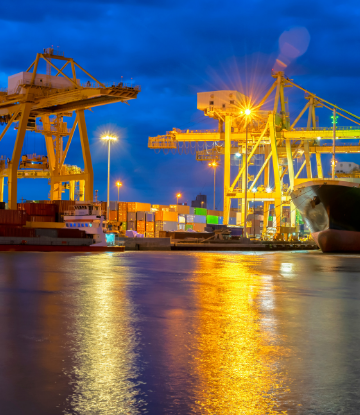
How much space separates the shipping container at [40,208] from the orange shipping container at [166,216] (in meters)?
21.0

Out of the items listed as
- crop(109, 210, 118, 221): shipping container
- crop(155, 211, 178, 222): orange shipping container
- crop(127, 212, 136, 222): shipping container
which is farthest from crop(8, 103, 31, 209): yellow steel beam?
crop(155, 211, 178, 222): orange shipping container

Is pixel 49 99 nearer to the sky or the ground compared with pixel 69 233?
nearer to the sky

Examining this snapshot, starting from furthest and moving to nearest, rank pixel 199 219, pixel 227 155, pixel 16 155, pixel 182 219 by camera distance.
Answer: pixel 199 219
pixel 182 219
pixel 227 155
pixel 16 155

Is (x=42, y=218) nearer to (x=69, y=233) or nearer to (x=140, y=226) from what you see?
(x=69, y=233)

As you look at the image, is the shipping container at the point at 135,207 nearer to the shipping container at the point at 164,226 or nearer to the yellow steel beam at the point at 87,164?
the shipping container at the point at 164,226

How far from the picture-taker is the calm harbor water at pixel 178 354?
3.71 meters

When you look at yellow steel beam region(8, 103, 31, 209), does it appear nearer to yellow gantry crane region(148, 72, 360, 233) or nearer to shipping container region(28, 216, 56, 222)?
shipping container region(28, 216, 56, 222)

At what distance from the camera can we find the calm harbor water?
371cm

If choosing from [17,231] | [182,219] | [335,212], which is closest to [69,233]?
[17,231]

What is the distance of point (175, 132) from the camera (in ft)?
216

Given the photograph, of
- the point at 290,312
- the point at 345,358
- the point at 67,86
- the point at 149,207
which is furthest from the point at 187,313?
the point at 149,207

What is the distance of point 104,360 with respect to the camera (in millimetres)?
4875

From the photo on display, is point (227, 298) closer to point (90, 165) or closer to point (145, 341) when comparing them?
point (145, 341)

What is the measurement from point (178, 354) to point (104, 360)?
806 mm
